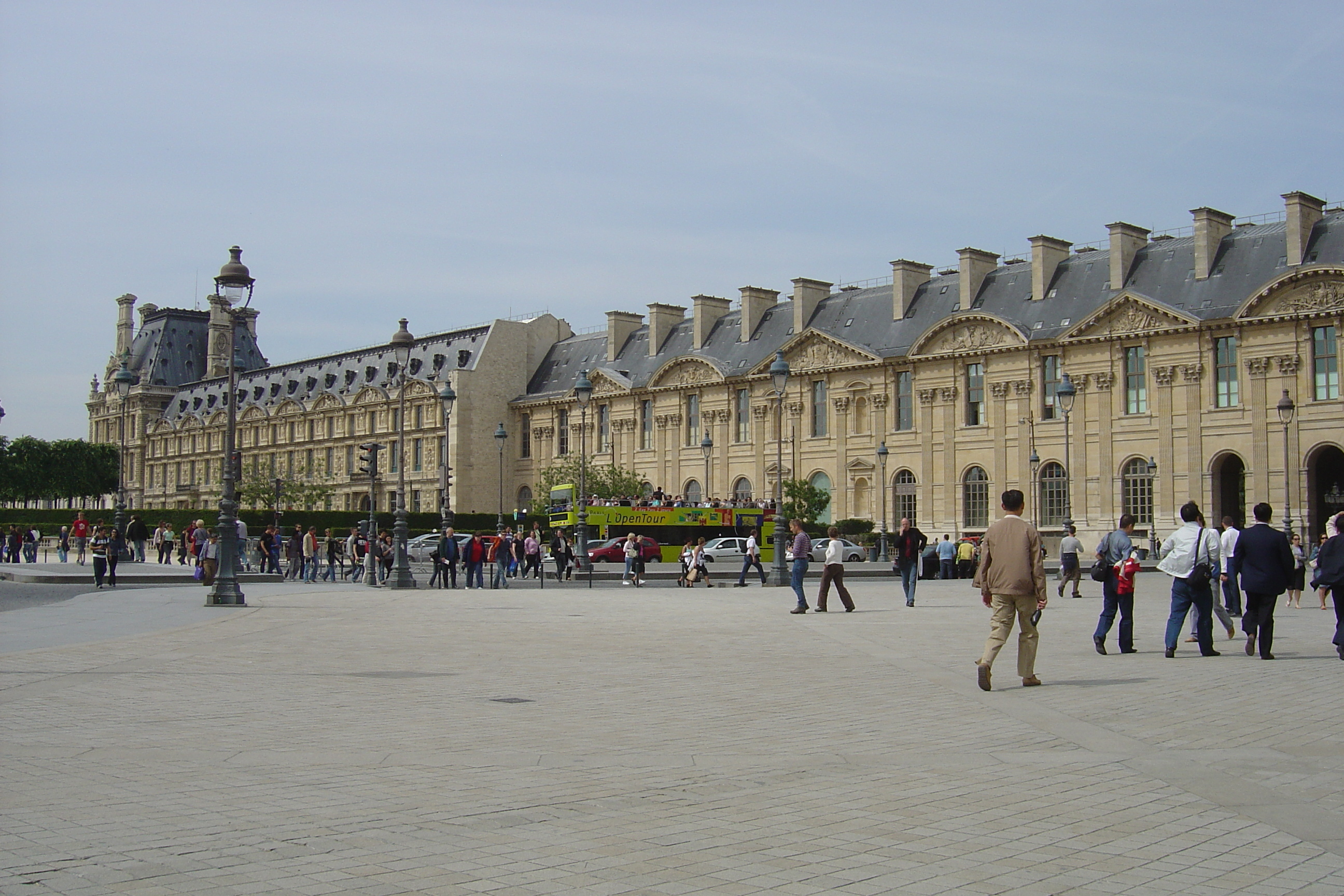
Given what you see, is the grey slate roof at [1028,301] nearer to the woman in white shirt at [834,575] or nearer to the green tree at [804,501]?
the green tree at [804,501]

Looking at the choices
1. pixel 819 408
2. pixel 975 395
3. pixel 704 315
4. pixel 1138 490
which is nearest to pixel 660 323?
pixel 704 315

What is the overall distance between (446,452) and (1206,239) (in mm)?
37000

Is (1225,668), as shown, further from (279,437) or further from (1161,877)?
(279,437)

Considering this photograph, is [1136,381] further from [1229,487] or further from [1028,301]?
[1028,301]

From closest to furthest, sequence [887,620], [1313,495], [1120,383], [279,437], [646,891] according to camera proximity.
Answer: [646,891], [887,620], [1313,495], [1120,383], [279,437]

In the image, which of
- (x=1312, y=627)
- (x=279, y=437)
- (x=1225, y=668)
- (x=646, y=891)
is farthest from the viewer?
(x=279, y=437)

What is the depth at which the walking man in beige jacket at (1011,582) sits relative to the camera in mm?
11148

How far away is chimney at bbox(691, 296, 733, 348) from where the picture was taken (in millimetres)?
79625

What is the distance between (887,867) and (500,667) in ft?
27.0

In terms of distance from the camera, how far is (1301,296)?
5344 cm

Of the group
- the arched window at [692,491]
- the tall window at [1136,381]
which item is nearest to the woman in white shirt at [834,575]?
the tall window at [1136,381]

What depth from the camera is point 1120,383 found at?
59.7 m

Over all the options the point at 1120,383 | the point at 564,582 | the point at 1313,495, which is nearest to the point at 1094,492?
the point at 1120,383

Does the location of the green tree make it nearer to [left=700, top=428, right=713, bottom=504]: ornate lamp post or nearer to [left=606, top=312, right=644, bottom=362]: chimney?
[left=700, top=428, right=713, bottom=504]: ornate lamp post
